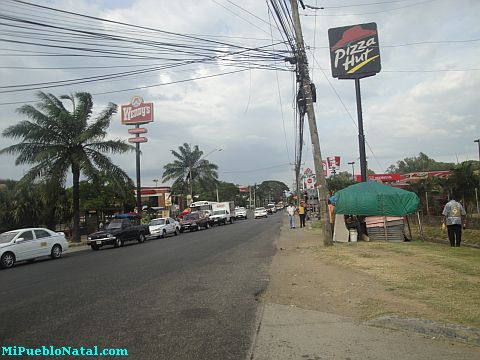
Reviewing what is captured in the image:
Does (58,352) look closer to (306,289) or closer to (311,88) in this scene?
(306,289)

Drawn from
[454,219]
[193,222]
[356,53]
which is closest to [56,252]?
[454,219]

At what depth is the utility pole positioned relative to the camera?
16047 mm

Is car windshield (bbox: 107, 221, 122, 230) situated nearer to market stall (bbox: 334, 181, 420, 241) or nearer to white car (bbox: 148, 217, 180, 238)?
white car (bbox: 148, 217, 180, 238)

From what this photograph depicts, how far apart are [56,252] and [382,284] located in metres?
15.6

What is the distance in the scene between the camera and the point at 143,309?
24.3 feet

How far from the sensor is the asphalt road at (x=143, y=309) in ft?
18.4

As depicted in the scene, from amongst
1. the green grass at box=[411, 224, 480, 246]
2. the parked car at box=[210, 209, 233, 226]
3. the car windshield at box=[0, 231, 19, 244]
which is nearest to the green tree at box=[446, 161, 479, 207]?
the green grass at box=[411, 224, 480, 246]

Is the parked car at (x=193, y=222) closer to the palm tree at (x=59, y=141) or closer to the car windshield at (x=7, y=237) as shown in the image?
the palm tree at (x=59, y=141)

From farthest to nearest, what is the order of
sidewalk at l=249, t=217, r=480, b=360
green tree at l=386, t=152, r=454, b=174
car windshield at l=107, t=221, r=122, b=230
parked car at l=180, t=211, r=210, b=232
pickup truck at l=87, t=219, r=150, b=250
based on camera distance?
green tree at l=386, t=152, r=454, b=174 → parked car at l=180, t=211, r=210, b=232 → car windshield at l=107, t=221, r=122, b=230 → pickup truck at l=87, t=219, r=150, b=250 → sidewalk at l=249, t=217, r=480, b=360

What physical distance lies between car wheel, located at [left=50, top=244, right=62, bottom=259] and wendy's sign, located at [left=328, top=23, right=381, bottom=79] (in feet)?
48.1

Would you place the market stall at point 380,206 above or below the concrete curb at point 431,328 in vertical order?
above

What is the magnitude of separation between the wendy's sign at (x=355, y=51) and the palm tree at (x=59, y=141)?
53.6 feet

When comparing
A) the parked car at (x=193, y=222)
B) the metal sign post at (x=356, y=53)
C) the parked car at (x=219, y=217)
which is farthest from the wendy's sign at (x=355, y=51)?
the parked car at (x=219, y=217)

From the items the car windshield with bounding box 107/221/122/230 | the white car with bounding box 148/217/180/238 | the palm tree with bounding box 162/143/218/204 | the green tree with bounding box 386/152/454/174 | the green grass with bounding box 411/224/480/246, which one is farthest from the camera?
the green tree with bounding box 386/152/454/174
